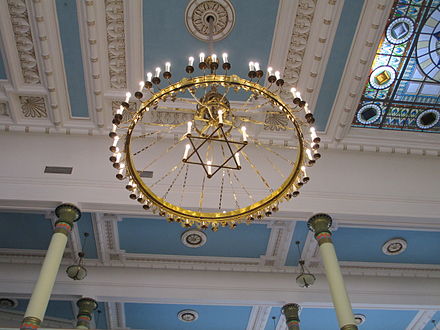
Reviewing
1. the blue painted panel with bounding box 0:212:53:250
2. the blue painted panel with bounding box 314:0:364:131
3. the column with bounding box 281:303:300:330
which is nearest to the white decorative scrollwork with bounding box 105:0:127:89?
the blue painted panel with bounding box 0:212:53:250

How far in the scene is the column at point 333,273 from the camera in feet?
17.1

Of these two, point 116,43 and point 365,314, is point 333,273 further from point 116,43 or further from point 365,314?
point 116,43

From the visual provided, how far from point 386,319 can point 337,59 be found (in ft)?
19.5

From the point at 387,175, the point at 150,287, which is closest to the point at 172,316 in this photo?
the point at 150,287

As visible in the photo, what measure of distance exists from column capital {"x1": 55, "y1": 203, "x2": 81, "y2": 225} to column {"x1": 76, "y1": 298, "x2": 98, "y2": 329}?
2088 mm

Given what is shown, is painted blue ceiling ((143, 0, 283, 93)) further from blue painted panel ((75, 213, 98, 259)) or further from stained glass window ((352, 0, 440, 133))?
blue painted panel ((75, 213, 98, 259))

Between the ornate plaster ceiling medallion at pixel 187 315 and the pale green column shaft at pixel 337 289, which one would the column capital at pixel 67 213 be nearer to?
the pale green column shaft at pixel 337 289

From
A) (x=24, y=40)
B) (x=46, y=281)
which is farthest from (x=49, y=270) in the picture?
(x=24, y=40)

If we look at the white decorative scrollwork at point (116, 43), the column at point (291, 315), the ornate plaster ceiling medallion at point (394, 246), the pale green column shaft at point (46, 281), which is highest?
the white decorative scrollwork at point (116, 43)

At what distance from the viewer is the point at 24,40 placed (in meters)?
6.20

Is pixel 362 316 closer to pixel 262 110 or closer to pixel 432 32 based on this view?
pixel 262 110

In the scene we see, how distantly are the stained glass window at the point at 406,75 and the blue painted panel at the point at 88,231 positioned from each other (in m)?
4.81

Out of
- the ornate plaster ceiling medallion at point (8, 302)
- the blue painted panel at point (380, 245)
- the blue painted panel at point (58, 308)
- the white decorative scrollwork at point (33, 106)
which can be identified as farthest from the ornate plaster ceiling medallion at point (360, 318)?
the white decorative scrollwork at point (33, 106)

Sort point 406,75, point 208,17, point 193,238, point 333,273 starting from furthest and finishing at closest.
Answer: point 193,238
point 406,75
point 208,17
point 333,273
